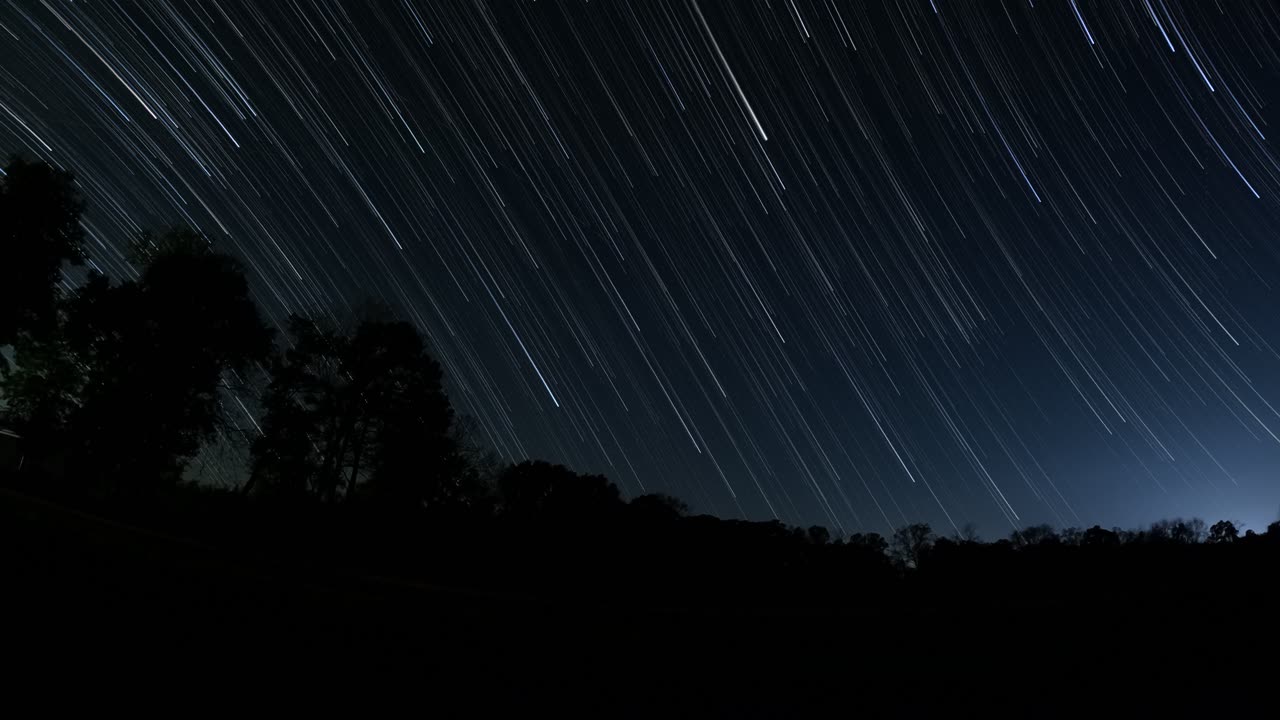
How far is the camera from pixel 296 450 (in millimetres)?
22531

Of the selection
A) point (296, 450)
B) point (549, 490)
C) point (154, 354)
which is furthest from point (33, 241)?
point (549, 490)

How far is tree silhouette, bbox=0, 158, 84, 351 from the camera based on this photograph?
16203 mm

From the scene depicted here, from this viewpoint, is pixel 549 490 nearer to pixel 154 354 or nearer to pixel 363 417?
pixel 363 417

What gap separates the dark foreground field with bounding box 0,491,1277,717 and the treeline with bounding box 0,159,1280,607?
2900 mm

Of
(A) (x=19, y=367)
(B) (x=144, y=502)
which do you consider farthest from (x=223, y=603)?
(A) (x=19, y=367)

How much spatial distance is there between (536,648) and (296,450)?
2161 centimetres

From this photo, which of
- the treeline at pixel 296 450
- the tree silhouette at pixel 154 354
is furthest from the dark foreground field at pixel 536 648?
the tree silhouette at pixel 154 354

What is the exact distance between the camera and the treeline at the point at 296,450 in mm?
11852

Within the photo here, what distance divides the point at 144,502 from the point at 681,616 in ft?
56.8

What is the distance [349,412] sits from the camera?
23609 mm

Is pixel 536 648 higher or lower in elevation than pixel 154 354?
lower

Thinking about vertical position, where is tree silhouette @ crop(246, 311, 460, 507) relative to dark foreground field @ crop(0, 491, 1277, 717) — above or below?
above

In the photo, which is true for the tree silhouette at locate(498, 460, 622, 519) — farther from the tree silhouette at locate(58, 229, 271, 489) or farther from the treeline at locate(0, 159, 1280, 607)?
Answer: the tree silhouette at locate(58, 229, 271, 489)

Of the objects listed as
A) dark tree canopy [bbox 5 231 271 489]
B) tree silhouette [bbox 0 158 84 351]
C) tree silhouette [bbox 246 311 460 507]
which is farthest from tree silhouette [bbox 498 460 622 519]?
tree silhouette [bbox 0 158 84 351]
